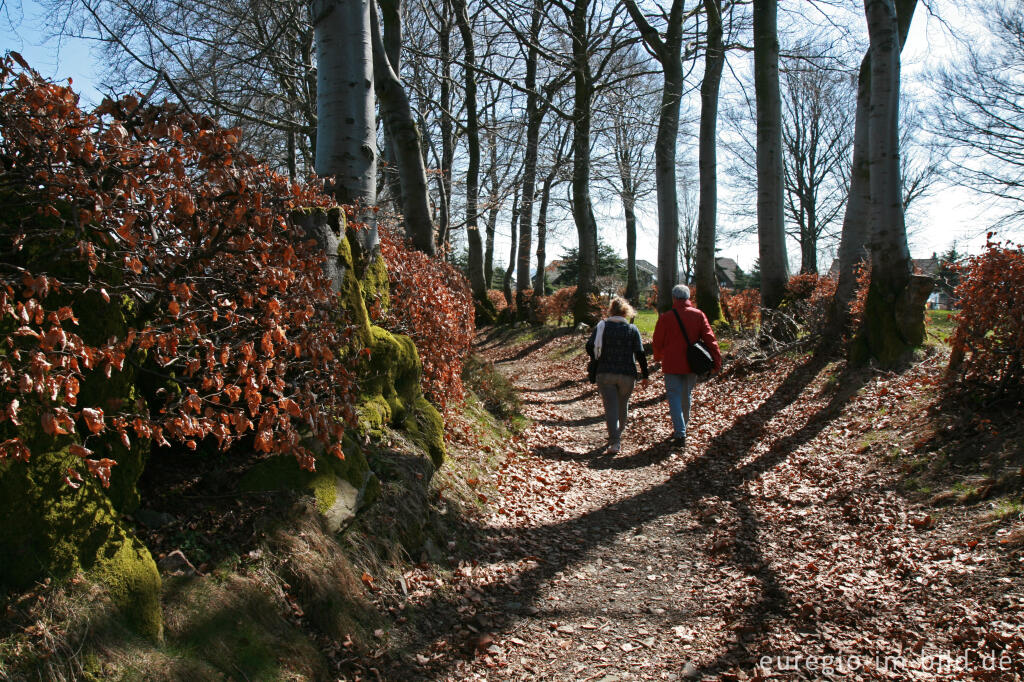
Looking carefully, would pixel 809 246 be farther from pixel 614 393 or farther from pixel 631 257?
pixel 614 393

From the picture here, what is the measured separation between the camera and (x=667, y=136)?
48.4ft

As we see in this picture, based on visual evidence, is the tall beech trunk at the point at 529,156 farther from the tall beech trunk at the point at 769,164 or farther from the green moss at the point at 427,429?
the green moss at the point at 427,429

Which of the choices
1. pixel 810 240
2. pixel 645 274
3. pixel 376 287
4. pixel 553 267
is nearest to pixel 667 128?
pixel 376 287

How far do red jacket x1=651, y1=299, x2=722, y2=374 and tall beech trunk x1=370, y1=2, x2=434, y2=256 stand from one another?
13.3 ft

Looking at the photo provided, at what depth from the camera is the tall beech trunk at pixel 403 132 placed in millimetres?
8898

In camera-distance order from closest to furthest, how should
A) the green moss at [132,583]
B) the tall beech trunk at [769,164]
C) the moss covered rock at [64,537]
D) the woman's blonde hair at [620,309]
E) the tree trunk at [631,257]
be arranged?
the moss covered rock at [64,537] → the green moss at [132,583] → the woman's blonde hair at [620,309] → the tall beech trunk at [769,164] → the tree trunk at [631,257]

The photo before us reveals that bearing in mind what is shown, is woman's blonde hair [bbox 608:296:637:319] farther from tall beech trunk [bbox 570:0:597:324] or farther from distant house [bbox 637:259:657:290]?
distant house [bbox 637:259:657:290]

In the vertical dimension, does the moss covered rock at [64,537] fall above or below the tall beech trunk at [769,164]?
below

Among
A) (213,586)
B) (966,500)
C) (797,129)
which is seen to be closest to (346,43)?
(213,586)

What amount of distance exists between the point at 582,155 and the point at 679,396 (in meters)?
9.71

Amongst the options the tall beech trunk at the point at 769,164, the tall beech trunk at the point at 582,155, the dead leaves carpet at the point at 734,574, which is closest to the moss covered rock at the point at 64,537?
the dead leaves carpet at the point at 734,574

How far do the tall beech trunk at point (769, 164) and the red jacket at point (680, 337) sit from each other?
4.81 m

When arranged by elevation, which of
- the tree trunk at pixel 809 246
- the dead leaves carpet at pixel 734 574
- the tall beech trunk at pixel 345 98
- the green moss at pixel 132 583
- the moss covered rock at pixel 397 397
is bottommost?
Result: the dead leaves carpet at pixel 734 574

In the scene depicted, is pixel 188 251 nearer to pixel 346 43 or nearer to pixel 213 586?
pixel 213 586
